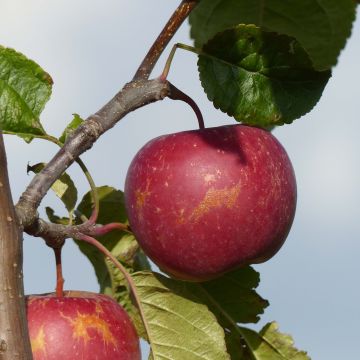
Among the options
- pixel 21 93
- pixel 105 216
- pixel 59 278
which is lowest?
pixel 59 278

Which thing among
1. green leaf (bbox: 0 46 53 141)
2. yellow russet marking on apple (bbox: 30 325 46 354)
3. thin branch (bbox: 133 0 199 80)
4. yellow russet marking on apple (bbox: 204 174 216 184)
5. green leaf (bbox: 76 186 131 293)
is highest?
thin branch (bbox: 133 0 199 80)

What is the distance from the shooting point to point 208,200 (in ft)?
5.04

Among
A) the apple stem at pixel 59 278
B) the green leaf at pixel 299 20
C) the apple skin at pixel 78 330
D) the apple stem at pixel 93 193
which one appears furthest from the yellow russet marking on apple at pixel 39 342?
the green leaf at pixel 299 20

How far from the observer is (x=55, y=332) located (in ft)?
4.86

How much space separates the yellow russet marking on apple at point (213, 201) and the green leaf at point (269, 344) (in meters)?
0.38

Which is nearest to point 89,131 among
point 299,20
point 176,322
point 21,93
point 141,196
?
point 141,196

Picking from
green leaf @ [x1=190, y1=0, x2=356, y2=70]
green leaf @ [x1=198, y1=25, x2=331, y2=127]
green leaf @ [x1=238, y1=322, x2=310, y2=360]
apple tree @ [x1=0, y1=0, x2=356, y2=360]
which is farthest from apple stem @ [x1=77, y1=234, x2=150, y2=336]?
green leaf @ [x1=190, y1=0, x2=356, y2=70]

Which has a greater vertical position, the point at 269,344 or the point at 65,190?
the point at 65,190

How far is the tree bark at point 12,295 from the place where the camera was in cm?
120

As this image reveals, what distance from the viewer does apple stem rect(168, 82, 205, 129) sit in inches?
62.1

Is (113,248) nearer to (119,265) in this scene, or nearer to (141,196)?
(119,265)

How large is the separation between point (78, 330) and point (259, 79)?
1.73 feet

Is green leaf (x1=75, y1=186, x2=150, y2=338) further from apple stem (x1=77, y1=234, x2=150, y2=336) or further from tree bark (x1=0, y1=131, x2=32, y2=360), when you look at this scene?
tree bark (x1=0, y1=131, x2=32, y2=360)

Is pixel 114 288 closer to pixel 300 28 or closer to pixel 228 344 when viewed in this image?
pixel 228 344
